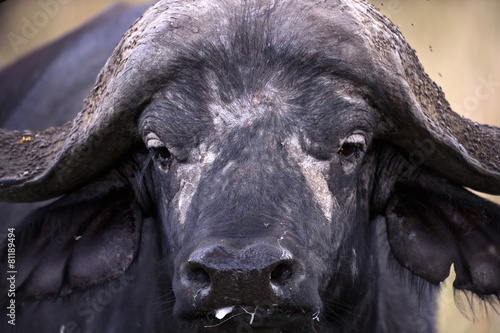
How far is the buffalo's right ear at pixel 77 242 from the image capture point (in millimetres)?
3475

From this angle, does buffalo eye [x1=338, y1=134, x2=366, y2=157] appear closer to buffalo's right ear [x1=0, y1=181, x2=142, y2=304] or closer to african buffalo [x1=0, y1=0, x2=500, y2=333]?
african buffalo [x1=0, y1=0, x2=500, y2=333]

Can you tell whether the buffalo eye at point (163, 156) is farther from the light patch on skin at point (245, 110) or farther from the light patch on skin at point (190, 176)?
the light patch on skin at point (245, 110)

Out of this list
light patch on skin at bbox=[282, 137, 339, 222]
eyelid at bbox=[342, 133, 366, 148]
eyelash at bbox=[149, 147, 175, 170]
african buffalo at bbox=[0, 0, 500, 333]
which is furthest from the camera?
eyelash at bbox=[149, 147, 175, 170]

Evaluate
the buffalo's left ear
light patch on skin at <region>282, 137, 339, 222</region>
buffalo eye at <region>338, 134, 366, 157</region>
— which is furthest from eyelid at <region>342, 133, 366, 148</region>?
the buffalo's left ear

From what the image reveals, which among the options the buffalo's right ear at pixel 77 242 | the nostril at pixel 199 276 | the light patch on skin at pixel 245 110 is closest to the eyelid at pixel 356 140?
the light patch on skin at pixel 245 110

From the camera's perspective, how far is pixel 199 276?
249 cm

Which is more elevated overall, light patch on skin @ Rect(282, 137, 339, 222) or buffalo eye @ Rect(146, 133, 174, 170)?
light patch on skin @ Rect(282, 137, 339, 222)

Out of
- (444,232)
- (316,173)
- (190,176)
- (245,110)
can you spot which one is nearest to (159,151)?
(190,176)

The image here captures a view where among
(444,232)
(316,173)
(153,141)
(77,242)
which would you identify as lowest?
(77,242)

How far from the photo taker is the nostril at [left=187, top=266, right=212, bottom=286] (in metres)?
2.47

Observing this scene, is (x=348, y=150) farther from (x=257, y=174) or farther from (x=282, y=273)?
(x=282, y=273)

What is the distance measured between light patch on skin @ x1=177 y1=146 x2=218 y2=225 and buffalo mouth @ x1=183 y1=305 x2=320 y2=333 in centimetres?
55

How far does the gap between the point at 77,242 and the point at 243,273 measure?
161 cm

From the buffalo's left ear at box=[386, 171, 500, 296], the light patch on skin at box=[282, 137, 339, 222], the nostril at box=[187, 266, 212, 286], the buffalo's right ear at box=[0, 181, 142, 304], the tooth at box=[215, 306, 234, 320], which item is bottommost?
the buffalo's right ear at box=[0, 181, 142, 304]
